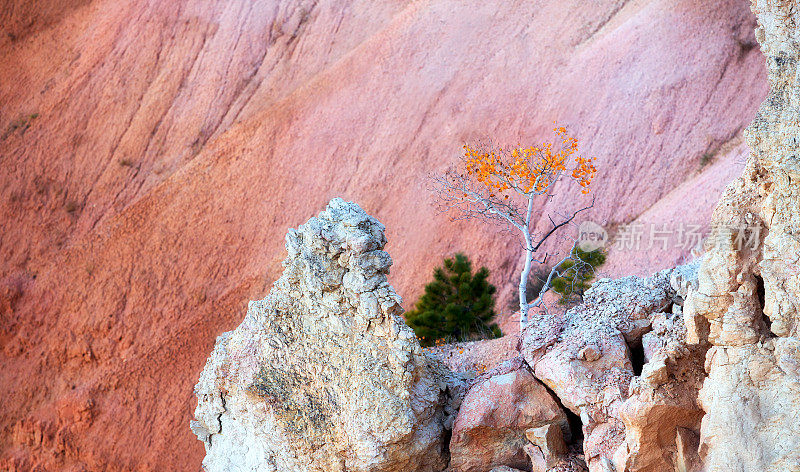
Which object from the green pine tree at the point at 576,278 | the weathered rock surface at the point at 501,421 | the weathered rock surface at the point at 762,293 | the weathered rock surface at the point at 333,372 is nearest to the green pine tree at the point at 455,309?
the green pine tree at the point at 576,278

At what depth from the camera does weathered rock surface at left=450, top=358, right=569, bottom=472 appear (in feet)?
32.9

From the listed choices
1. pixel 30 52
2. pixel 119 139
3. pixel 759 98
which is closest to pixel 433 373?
pixel 759 98

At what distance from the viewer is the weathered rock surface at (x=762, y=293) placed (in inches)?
304

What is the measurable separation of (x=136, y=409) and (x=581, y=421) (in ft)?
57.4

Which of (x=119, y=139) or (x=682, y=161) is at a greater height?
(x=119, y=139)

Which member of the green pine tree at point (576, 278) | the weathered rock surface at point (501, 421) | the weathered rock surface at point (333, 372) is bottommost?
the green pine tree at point (576, 278)

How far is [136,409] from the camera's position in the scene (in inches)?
955

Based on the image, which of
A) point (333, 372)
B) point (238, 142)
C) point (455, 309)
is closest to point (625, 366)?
point (333, 372)

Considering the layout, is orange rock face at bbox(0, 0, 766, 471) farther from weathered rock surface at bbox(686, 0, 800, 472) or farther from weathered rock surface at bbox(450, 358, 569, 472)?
weathered rock surface at bbox(686, 0, 800, 472)

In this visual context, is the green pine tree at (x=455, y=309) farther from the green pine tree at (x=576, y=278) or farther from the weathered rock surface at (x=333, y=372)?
the weathered rock surface at (x=333, y=372)

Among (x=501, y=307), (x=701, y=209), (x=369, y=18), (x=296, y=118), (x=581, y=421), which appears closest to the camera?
(x=581, y=421)

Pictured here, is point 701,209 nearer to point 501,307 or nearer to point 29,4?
point 501,307

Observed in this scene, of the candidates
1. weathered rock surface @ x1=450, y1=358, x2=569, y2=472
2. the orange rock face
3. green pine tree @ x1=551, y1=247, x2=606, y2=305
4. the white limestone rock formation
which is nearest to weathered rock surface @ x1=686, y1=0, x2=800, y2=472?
the white limestone rock formation

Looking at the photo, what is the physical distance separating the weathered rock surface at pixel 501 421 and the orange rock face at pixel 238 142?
39.5 ft
